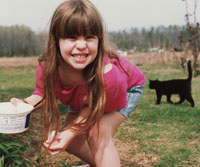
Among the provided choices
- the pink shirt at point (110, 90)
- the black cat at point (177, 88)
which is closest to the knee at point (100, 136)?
the pink shirt at point (110, 90)

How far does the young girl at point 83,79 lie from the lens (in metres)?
1.76

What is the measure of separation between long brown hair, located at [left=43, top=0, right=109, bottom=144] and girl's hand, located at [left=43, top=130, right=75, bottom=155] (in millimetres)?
49

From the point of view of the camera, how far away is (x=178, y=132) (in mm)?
3695

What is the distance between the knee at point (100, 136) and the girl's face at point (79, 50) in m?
0.45

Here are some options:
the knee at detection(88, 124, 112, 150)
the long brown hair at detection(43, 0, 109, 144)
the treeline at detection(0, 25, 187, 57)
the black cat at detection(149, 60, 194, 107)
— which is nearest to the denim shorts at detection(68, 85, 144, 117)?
the knee at detection(88, 124, 112, 150)

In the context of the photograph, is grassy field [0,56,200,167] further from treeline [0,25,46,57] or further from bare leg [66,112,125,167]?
treeline [0,25,46,57]

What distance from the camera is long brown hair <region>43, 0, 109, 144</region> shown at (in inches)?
68.2

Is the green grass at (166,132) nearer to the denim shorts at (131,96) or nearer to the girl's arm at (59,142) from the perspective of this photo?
the denim shorts at (131,96)

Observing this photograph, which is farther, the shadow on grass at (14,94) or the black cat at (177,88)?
the shadow on grass at (14,94)

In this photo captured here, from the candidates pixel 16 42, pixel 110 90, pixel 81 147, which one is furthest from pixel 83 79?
pixel 16 42

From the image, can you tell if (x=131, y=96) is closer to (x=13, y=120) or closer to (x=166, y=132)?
(x=13, y=120)

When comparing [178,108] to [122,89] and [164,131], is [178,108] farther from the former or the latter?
[122,89]

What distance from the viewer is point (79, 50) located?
1.77m

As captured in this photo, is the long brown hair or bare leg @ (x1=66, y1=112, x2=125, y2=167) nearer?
the long brown hair
